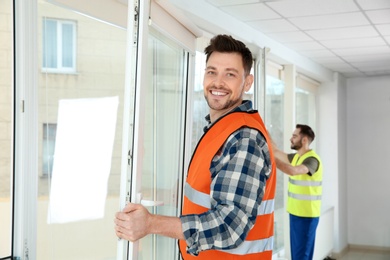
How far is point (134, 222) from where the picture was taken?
1312 mm

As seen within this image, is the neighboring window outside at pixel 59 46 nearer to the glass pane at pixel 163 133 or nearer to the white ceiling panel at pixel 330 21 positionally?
the glass pane at pixel 163 133

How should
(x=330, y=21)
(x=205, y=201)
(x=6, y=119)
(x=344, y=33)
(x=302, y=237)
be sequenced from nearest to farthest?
(x=205, y=201), (x=6, y=119), (x=330, y=21), (x=344, y=33), (x=302, y=237)

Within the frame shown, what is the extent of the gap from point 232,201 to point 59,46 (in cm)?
160

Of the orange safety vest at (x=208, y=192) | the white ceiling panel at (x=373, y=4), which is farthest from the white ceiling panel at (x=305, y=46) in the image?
the orange safety vest at (x=208, y=192)

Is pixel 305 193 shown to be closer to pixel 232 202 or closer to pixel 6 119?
pixel 6 119

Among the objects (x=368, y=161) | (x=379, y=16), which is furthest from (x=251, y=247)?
(x=368, y=161)

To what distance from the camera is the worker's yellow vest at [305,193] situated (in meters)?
4.96

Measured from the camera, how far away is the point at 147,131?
93.6 inches

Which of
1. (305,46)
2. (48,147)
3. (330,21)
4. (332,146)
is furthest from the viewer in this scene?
(332,146)

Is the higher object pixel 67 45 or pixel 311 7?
pixel 311 7

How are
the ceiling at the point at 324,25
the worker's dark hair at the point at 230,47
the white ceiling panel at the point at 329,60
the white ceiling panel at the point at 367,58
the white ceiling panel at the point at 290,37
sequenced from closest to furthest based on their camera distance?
the worker's dark hair at the point at 230,47
the ceiling at the point at 324,25
the white ceiling panel at the point at 290,37
the white ceiling panel at the point at 367,58
the white ceiling panel at the point at 329,60

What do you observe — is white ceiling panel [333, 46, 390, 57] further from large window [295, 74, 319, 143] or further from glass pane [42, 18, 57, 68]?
glass pane [42, 18, 57, 68]

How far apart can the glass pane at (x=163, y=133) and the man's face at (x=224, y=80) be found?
79cm

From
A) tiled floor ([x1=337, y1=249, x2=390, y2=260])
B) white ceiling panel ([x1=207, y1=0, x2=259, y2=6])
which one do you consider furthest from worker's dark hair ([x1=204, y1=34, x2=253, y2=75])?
tiled floor ([x1=337, y1=249, x2=390, y2=260])
